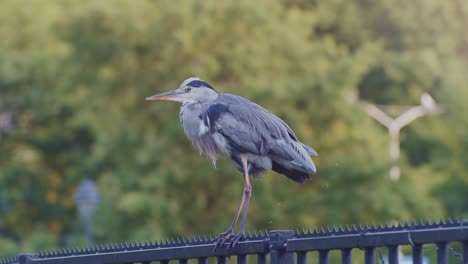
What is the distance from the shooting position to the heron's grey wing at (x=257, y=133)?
28.1 ft

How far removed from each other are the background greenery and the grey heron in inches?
668

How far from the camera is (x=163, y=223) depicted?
27219 mm

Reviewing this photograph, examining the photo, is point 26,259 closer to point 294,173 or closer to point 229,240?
point 229,240

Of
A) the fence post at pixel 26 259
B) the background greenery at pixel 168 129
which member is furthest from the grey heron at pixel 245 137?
the background greenery at pixel 168 129

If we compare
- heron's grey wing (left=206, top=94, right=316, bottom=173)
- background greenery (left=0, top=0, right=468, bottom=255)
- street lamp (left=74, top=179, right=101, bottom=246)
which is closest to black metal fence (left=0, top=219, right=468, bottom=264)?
heron's grey wing (left=206, top=94, right=316, bottom=173)

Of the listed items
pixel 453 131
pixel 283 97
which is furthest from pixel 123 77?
pixel 453 131

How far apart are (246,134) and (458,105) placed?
108 feet

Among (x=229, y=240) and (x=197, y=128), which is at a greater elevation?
(x=197, y=128)

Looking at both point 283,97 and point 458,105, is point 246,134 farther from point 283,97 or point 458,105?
point 458,105

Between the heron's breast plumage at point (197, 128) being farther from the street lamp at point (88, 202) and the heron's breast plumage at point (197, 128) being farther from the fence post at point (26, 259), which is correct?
the street lamp at point (88, 202)

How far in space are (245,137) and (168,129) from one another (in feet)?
64.2

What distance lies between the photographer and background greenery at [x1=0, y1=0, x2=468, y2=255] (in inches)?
1102

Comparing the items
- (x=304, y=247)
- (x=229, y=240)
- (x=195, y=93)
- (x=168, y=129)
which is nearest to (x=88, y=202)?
(x=168, y=129)

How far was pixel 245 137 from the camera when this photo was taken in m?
8.65
